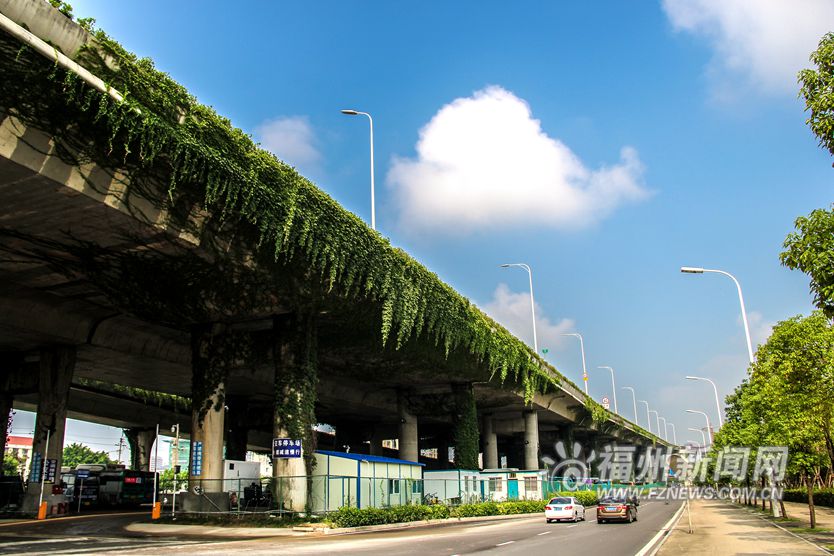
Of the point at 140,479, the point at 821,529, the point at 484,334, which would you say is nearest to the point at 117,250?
the point at 484,334

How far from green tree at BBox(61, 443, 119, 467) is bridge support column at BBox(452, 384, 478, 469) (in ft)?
428

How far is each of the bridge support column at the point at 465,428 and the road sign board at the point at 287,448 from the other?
22.1m

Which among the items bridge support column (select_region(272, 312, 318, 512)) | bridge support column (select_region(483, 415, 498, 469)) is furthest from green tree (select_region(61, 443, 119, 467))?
bridge support column (select_region(272, 312, 318, 512))

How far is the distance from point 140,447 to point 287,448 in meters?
50.9

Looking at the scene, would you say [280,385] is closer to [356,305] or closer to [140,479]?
[356,305]

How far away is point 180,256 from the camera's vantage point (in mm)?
25250

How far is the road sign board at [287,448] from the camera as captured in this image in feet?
100

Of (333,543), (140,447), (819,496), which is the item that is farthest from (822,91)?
(140,447)

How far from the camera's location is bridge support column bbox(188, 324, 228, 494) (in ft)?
103

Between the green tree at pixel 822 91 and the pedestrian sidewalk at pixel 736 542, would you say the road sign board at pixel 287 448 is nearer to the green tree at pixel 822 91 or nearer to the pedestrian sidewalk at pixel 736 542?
the pedestrian sidewalk at pixel 736 542

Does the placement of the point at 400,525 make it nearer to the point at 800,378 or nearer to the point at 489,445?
the point at 800,378

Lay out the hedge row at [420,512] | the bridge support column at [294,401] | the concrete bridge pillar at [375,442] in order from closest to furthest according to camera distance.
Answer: the hedge row at [420,512] < the bridge support column at [294,401] < the concrete bridge pillar at [375,442]

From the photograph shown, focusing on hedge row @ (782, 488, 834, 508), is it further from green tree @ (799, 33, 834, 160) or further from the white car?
green tree @ (799, 33, 834, 160)

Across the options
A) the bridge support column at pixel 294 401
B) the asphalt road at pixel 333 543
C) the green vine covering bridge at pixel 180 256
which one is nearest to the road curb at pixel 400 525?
the asphalt road at pixel 333 543
